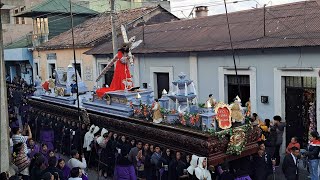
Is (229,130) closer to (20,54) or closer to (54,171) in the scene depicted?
(54,171)

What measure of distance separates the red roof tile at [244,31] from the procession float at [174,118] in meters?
2.39

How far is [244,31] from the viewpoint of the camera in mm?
13656

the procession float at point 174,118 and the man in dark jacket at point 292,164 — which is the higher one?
the procession float at point 174,118

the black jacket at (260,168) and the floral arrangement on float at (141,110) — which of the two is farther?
the floral arrangement on float at (141,110)

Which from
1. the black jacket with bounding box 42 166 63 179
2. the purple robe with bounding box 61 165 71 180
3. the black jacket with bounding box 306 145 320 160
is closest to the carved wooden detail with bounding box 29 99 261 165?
the black jacket with bounding box 306 145 320 160

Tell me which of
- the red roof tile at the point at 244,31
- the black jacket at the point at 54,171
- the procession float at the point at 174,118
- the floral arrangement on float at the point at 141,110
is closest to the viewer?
the black jacket at the point at 54,171

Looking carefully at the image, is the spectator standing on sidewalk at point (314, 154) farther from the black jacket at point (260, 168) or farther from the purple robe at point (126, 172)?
the purple robe at point (126, 172)

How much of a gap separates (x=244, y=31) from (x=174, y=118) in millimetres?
5032

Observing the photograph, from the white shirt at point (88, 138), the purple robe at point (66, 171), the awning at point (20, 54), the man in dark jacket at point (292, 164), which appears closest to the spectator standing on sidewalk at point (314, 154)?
the man in dark jacket at point (292, 164)

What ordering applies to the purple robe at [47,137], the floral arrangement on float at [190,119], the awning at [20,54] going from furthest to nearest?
the awning at [20,54], the purple robe at [47,137], the floral arrangement on float at [190,119]

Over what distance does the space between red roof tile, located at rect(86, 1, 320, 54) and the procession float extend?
2.39 m

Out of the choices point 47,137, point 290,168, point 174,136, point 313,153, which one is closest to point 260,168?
point 290,168

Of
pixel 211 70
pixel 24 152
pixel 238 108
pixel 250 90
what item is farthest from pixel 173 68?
pixel 24 152

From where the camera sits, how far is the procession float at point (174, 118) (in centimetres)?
912
